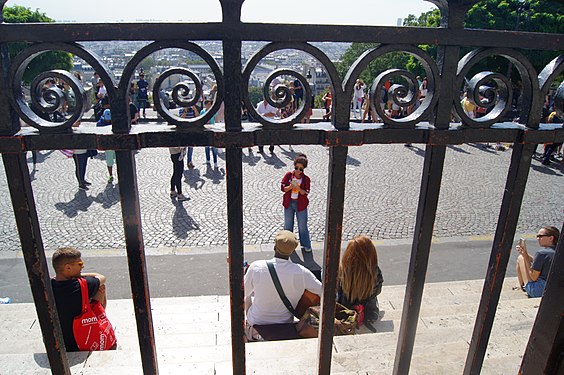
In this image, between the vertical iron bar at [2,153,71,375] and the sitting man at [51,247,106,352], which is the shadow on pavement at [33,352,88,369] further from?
the vertical iron bar at [2,153,71,375]

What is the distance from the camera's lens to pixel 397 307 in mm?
4504

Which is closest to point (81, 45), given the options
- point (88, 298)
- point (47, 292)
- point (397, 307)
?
point (47, 292)

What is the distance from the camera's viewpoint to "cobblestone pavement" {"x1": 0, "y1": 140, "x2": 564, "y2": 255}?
6.67 m

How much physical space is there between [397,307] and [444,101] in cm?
351

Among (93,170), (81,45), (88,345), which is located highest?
(81,45)

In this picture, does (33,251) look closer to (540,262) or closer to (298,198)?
(540,262)

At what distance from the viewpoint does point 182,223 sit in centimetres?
698

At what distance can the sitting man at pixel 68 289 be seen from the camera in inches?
121

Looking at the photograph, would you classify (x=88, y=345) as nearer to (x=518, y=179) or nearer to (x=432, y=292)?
(x=518, y=179)

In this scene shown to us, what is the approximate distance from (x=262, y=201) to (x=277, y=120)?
6.71 meters

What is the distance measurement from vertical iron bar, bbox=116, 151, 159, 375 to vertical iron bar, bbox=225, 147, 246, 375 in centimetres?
31

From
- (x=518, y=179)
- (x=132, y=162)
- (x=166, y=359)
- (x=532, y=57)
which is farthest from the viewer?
(x=532, y=57)

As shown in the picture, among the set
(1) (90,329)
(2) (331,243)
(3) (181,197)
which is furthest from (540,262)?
(3) (181,197)

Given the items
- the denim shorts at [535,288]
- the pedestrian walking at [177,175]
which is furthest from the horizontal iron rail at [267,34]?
the pedestrian walking at [177,175]
